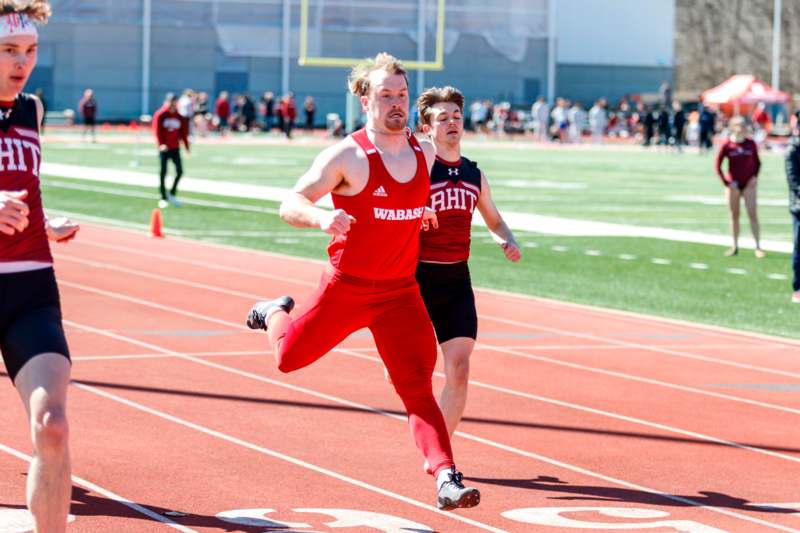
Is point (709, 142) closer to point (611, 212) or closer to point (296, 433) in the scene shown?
point (611, 212)

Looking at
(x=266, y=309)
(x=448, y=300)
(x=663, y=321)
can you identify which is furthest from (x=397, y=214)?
(x=663, y=321)

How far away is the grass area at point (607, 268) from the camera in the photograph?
53.0ft

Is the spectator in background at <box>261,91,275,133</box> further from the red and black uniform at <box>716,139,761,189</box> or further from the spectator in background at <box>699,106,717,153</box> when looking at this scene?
the red and black uniform at <box>716,139,761,189</box>

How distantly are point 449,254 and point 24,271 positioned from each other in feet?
9.37

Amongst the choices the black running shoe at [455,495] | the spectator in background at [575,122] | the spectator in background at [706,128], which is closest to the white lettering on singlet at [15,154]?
the black running shoe at [455,495]

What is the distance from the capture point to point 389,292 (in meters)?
7.22

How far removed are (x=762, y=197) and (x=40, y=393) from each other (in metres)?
30.6

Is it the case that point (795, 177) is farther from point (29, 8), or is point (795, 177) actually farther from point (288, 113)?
point (288, 113)

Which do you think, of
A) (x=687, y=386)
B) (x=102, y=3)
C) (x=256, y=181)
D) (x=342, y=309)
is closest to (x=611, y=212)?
(x=256, y=181)

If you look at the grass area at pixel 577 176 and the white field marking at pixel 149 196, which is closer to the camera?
the white field marking at pixel 149 196

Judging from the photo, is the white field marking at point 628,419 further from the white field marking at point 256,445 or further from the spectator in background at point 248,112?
the spectator in background at point 248,112

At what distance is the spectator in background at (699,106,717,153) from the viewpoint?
57938 mm

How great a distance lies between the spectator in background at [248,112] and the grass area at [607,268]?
41600 mm

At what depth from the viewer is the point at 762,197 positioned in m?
35.0
